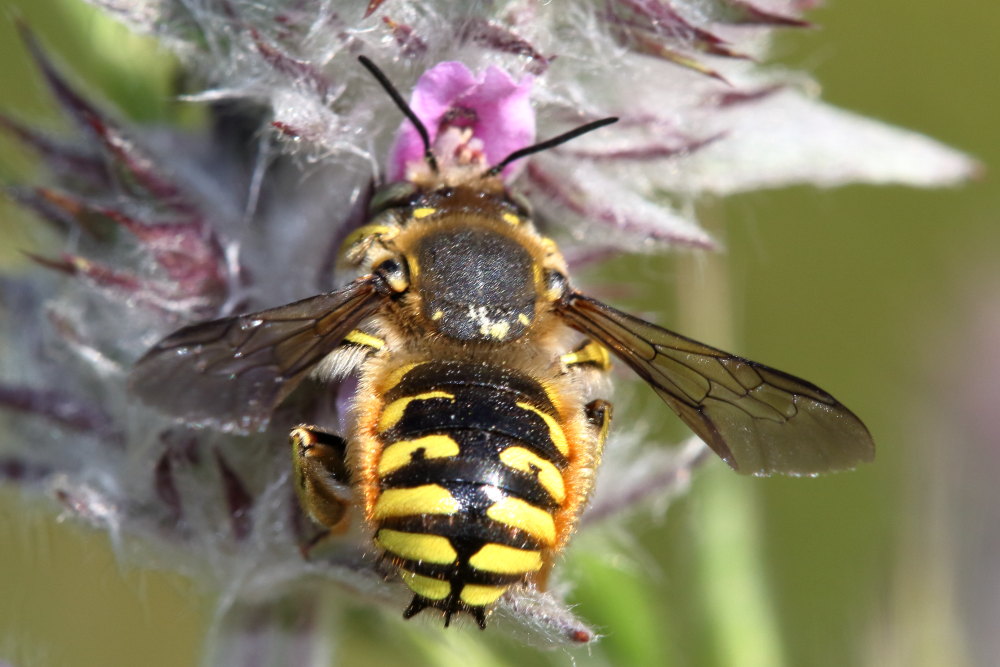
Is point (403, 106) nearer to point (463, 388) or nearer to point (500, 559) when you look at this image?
point (463, 388)

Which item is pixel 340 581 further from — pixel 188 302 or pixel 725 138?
pixel 725 138

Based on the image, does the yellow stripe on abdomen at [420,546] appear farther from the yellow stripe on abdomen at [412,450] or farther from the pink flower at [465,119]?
the pink flower at [465,119]

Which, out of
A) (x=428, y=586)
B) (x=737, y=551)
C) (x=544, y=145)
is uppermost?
(x=544, y=145)

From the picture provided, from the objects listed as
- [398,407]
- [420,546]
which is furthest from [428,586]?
[398,407]

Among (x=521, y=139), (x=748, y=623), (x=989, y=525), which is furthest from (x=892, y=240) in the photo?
(x=521, y=139)

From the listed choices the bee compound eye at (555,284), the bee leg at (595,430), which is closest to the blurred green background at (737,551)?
the bee leg at (595,430)

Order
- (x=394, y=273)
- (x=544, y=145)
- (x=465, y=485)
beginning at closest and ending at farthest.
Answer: (x=465, y=485) < (x=394, y=273) < (x=544, y=145)

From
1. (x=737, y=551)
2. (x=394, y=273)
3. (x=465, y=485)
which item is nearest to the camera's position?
(x=465, y=485)
